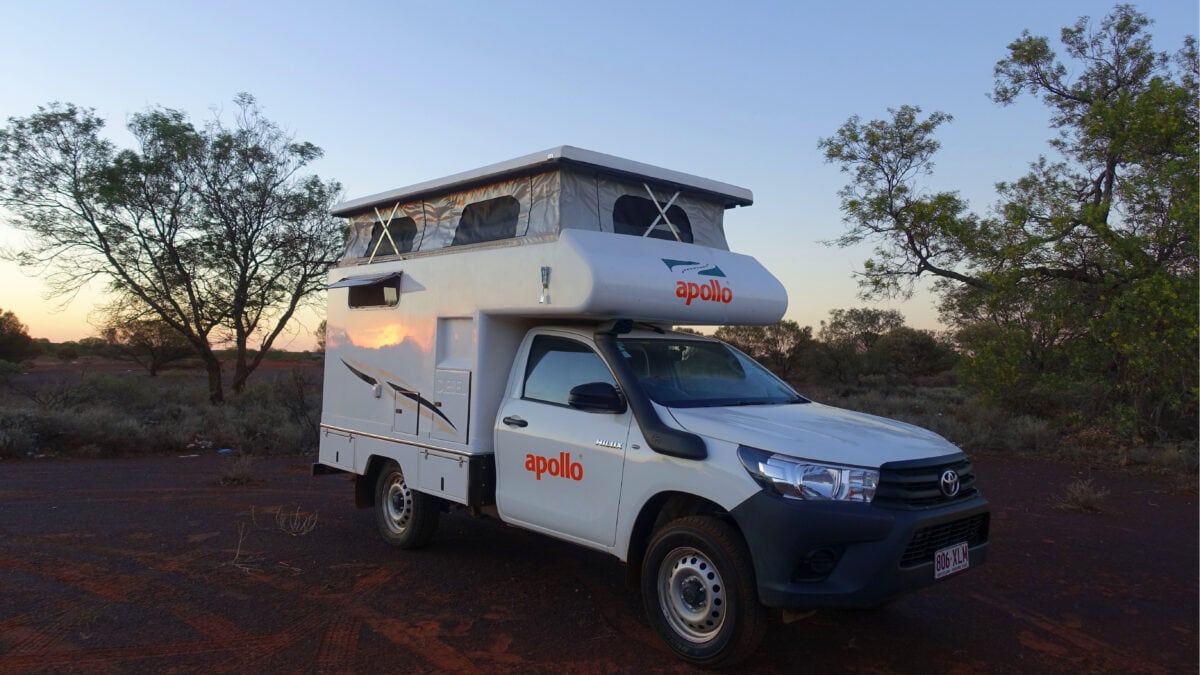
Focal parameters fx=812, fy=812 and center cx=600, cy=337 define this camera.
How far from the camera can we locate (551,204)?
591 centimetres

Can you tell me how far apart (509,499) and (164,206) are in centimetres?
1588

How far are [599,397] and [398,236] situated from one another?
3.53m

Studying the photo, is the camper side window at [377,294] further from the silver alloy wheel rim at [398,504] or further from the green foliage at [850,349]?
the green foliage at [850,349]

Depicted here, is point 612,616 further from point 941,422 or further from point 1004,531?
point 941,422

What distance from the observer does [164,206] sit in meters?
18.2

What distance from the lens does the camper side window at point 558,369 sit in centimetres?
554

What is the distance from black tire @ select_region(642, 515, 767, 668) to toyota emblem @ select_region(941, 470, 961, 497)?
1211 millimetres

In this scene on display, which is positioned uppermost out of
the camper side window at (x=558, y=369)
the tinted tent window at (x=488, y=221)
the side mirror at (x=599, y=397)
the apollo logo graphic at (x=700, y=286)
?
the tinted tent window at (x=488, y=221)

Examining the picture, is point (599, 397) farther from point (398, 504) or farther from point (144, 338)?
point (144, 338)

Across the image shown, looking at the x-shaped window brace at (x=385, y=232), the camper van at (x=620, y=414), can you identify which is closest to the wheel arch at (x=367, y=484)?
the camper van at (x=620, y=414)

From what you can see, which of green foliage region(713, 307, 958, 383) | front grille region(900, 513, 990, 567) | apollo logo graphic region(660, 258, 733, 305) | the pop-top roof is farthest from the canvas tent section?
green foliage region(713, 307, 958, 383)

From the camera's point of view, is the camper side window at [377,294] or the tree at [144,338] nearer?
the camper side window at [377,294]

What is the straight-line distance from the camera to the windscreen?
5297 mm

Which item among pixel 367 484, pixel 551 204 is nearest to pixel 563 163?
pixel 551 204
